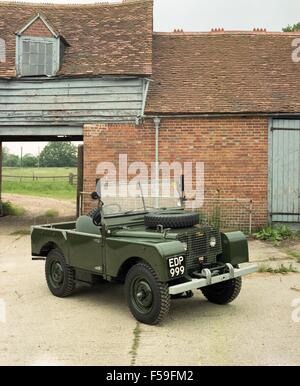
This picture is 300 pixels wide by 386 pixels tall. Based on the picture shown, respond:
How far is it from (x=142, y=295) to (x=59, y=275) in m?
1.90

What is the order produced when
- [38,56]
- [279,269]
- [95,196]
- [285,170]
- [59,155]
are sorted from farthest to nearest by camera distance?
1. [59,155]
2. [38,56]
3. [285,170]
4. [279,269]
5. [95,196]

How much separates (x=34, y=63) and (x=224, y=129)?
239 inches

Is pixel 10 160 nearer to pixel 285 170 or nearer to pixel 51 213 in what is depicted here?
pixel 51 213

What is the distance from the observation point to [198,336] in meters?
5.32

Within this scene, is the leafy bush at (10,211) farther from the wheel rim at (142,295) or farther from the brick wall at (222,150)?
the wheel rim at (142,295)

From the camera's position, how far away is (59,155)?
220 feet

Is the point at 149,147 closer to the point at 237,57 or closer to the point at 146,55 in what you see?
the point at 146,55

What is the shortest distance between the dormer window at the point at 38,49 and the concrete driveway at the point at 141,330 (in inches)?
328

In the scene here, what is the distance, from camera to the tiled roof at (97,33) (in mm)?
14109

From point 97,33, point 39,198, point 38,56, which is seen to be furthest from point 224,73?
point 39,198

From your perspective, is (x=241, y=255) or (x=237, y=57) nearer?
(x=241, y=255)

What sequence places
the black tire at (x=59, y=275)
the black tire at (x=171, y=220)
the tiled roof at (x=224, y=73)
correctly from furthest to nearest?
1. the tiled roof at (x=224, y=73)
2. the black tire at (x=59, y=275)
3. the black tire at (x=171, y=220)

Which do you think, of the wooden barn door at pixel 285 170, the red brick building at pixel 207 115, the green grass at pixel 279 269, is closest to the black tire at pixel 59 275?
the green grass at pixel 279 269

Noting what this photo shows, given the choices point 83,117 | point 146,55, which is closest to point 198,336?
point 83,117
